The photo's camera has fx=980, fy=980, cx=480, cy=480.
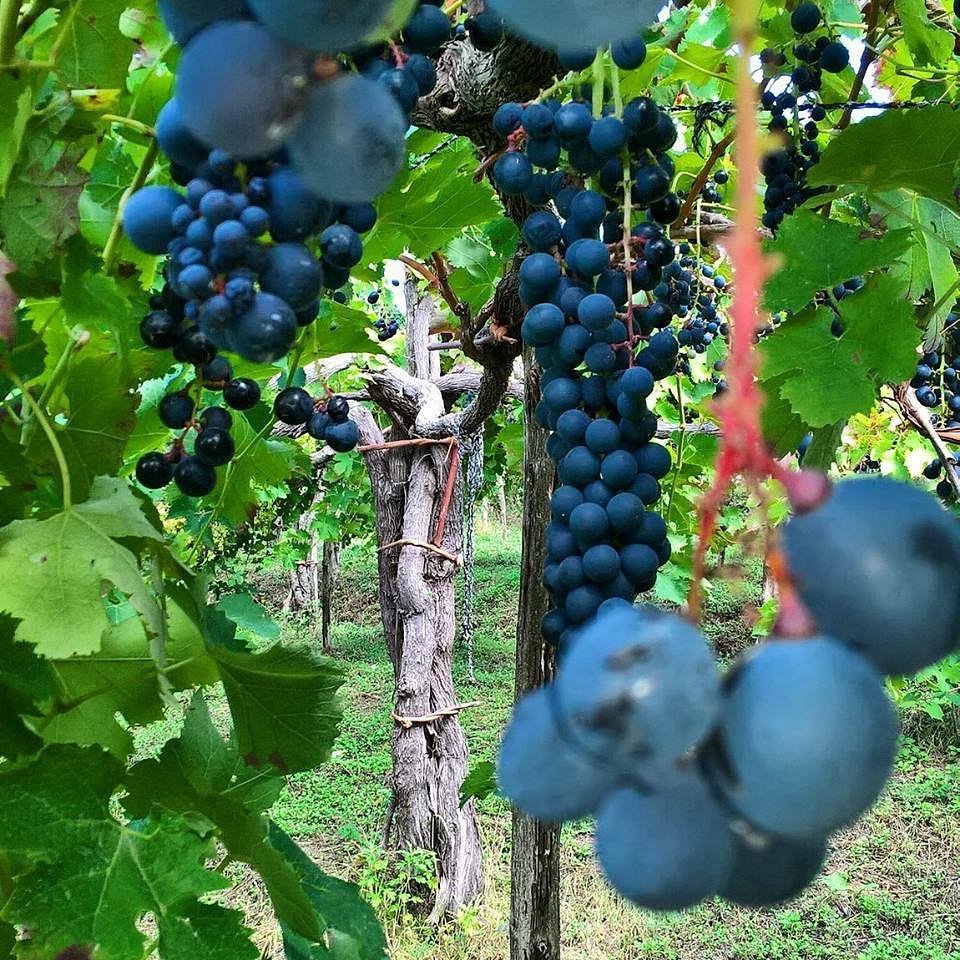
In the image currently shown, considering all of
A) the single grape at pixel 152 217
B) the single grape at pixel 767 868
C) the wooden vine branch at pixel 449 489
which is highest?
the single grape at pixel 152 217

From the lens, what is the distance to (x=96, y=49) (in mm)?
963

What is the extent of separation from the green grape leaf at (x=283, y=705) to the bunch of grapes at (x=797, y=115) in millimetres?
1049

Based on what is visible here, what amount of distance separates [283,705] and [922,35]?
4.76 ft

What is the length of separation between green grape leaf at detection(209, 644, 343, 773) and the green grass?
297 cm

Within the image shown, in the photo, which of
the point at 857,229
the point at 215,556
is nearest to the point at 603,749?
the point at 857,229

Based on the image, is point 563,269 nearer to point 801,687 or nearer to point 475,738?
point 801,687

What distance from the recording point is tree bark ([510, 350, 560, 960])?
1.44 metres

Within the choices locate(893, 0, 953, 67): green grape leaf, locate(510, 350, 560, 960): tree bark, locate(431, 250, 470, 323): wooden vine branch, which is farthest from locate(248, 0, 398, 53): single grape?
locate(431, 250, 470, 323): wooden vine branch

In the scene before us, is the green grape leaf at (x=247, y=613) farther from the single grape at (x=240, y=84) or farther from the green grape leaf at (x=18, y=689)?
the single grape at (x=240, y=84)

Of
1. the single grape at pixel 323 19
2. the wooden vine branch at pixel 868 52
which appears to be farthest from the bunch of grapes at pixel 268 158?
the wooden vine branch at pixel 868 52

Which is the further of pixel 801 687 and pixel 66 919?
pixel 66 919

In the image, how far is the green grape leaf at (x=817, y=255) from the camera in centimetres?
116

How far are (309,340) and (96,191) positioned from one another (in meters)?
0.32

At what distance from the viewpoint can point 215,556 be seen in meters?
7.70
